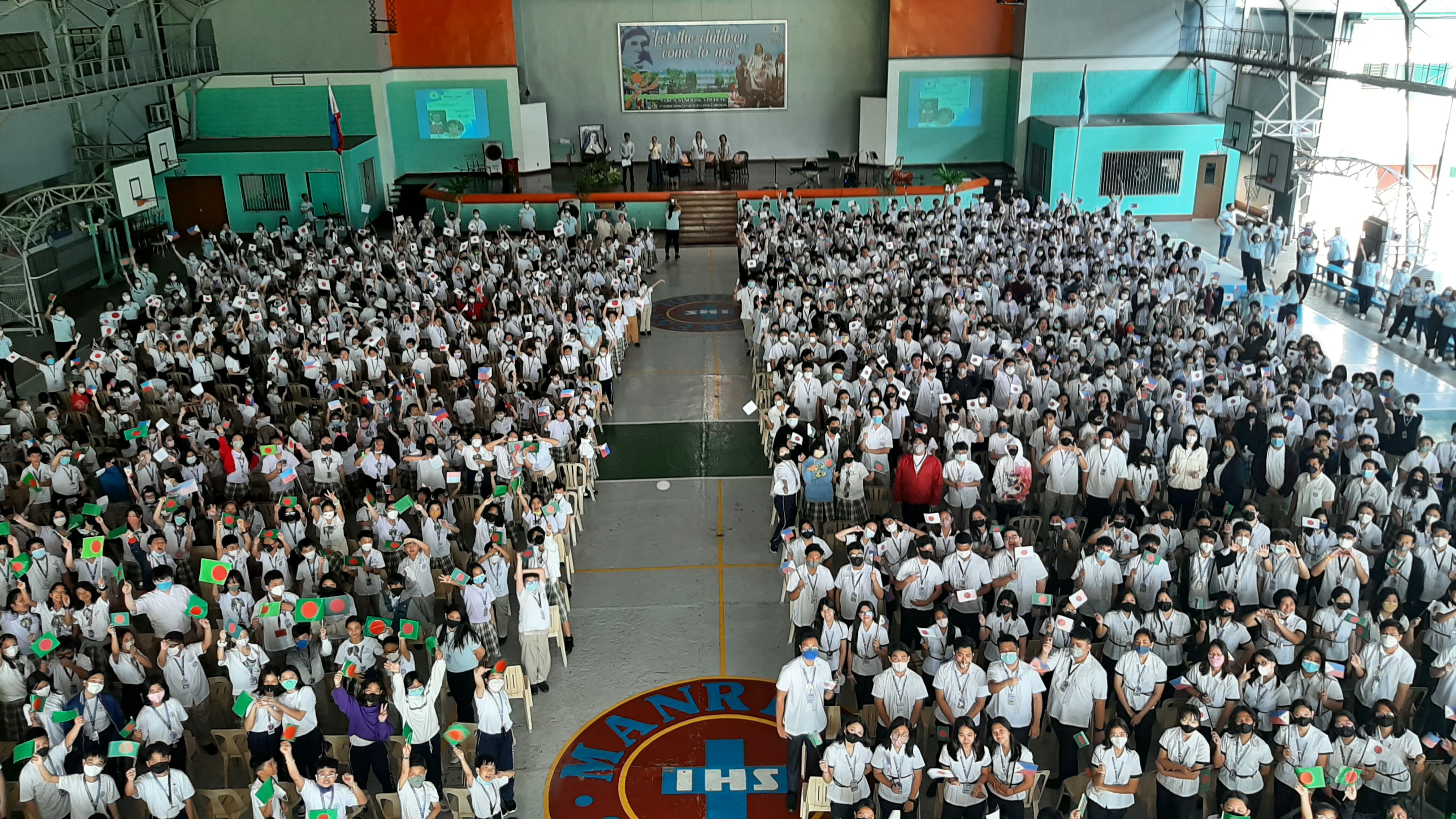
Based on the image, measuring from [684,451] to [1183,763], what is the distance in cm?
988

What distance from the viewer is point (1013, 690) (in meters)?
8.26

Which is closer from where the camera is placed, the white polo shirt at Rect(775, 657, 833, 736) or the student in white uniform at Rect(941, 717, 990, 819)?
the student in white uniform at Rect(941, 717, 990, 819)

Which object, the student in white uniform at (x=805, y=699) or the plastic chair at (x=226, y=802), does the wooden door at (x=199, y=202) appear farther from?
the student in white uniform at (x=805, y=699)

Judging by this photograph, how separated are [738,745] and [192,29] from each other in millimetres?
28701

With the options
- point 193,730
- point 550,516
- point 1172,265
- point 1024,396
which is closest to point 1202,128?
point 1172,265

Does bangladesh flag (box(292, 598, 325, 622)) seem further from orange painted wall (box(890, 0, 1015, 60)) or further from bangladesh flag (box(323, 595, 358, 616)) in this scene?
orange painted wall (box(890, 0, 1015, 60))

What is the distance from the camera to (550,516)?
10.9 meters

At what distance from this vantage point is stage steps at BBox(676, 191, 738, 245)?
30.6 m

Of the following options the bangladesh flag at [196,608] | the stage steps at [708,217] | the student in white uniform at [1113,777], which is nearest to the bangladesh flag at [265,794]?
the bangladesh flag at [196,608]

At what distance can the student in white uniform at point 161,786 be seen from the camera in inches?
298

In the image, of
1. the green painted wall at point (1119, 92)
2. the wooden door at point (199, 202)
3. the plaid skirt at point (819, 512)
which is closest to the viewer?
the plaid skirt at point (819, 512)

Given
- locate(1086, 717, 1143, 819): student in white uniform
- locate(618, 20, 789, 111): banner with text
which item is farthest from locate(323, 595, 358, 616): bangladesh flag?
locate(618, 20, 789, 111): banner with text

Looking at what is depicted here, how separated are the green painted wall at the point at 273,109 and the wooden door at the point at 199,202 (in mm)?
1854

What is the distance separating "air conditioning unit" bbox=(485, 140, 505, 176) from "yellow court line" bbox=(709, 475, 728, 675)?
2115 centimetres
